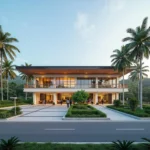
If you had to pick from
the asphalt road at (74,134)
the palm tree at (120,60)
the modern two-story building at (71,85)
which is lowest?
the asphalt road at (74,134)

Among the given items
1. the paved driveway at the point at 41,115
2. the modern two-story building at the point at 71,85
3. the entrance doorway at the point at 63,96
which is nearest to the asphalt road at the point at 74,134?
the paved driveway at the point at 41,115

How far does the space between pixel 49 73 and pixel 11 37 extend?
13195 millimetres

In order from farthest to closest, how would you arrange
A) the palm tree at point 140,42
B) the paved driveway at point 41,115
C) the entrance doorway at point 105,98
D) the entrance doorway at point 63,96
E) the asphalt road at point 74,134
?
the entrance doorway at point 105,98 < the entrance doorway at point 63,96 < the palm tree at point 140,42 < the paved driveway at point 41,115 < the asphalt road at point 74,134

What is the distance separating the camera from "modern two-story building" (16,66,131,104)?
133 ft

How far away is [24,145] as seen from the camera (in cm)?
724

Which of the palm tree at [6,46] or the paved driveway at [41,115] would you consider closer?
the paved driveway at [41,115]

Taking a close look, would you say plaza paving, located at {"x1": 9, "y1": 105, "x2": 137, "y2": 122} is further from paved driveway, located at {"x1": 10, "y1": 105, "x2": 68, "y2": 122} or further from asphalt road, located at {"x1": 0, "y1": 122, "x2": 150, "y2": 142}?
asphalt road, located at {"x1": 0, "y1": 122, "x2": 150, "y2": 142}

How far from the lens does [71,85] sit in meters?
42.3

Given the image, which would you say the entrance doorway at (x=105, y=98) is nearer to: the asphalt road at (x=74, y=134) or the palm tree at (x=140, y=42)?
the palm tree at (x=140, y=42)

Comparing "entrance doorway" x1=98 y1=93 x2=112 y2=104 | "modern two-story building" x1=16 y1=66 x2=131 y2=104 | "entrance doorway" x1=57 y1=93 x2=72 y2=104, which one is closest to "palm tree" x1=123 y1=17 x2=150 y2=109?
"modern two-story building" x1=16 y1=66 x2=131 y2=104

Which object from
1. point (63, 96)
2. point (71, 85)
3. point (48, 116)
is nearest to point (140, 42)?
point (48, 116)

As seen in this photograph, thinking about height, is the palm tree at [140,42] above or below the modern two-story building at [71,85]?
above

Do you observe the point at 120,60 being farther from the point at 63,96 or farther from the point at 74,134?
the point at 74,134

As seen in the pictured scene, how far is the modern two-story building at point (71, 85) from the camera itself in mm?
40594
